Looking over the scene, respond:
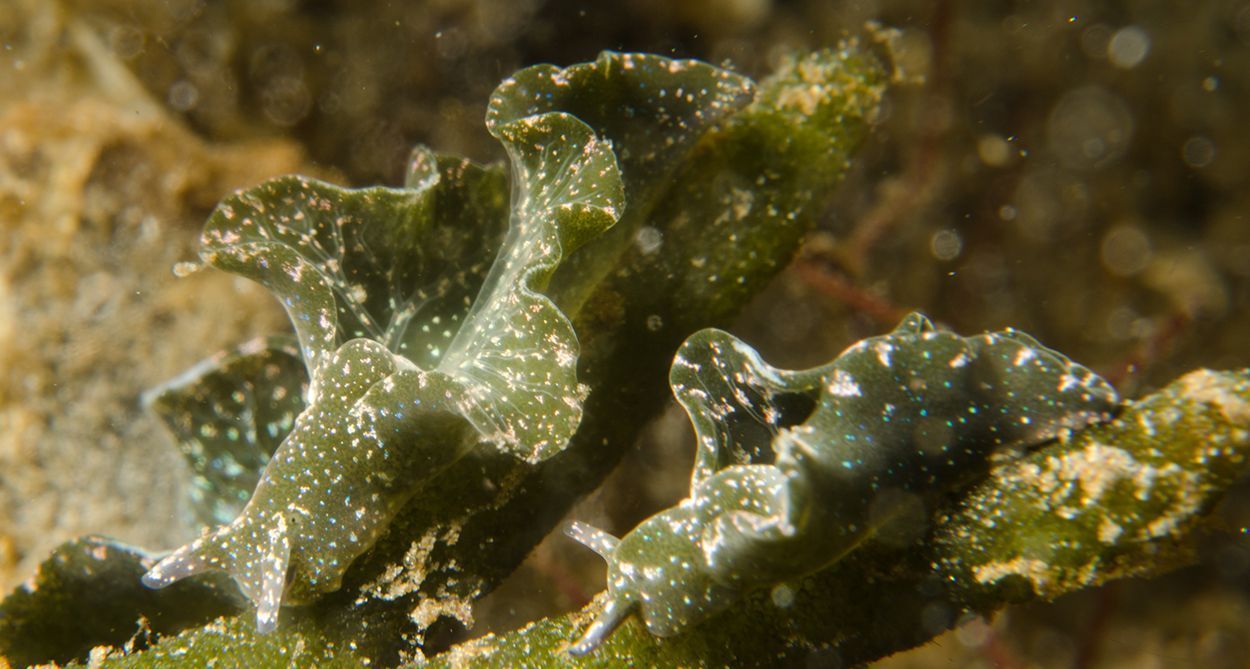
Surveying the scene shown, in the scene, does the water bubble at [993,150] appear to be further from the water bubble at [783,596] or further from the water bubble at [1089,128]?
the water bubble at [783,596]

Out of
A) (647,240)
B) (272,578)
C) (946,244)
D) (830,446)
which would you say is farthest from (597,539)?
(946,244)

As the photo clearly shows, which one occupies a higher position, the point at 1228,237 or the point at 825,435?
the point at 1228,237

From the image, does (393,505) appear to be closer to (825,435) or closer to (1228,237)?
(825,435)

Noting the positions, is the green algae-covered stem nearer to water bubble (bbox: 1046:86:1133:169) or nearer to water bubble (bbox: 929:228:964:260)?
water bubble (bbox: 929:228:964:260)

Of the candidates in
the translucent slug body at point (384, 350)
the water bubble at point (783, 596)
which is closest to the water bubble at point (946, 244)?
the translucent slug body at point (384, 350)

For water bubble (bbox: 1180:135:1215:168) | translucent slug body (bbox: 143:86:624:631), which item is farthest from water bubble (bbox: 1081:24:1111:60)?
translucent slug body (bbox: 143:86:624:631)

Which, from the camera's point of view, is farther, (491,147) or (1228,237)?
(1228,237)

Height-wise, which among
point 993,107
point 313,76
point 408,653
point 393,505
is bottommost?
point 408,653

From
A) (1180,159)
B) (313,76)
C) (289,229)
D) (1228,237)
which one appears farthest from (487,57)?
(1228,237)
